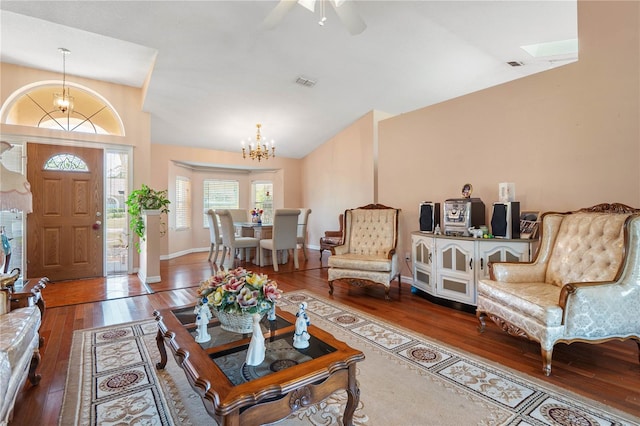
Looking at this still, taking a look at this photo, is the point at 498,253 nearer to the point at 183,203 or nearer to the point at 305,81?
the point at 305,81

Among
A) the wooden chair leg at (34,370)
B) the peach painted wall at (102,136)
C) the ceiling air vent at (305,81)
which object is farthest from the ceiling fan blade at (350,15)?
the peach painted wall at (102,136)

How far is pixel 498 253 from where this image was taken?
10.7 feet

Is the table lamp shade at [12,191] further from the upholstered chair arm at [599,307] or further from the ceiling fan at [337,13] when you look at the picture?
the upholstered chair arm at [599,307]

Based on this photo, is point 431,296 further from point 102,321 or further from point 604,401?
point 102,321

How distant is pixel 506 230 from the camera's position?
3.29m

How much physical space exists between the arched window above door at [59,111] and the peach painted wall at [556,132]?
5.09 metres

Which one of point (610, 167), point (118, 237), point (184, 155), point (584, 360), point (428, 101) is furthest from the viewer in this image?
point (184, 155)

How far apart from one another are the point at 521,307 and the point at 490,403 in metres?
0.88

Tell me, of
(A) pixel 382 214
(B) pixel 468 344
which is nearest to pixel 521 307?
(B) pixel 468 344

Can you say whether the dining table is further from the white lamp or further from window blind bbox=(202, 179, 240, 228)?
the white lamp

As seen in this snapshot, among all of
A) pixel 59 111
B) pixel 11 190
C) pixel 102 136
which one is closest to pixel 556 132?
pixel 11 190

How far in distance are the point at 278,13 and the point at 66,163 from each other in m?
4.30

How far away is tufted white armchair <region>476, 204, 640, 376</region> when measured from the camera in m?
2.13

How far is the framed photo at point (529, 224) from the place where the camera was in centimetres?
321
